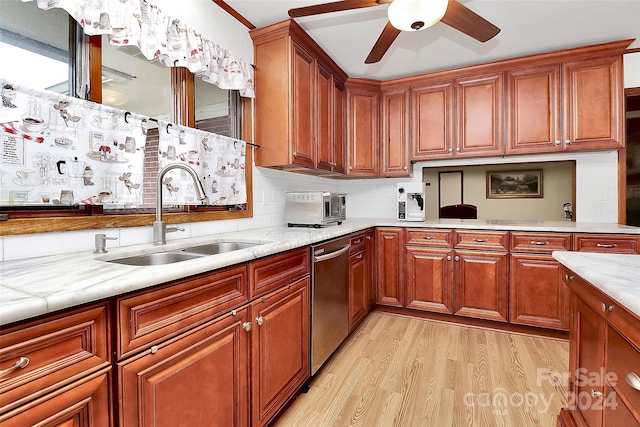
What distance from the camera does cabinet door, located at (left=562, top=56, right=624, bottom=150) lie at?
2617 mm

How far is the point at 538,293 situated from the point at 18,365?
316 cm

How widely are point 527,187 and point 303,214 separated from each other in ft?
14.0

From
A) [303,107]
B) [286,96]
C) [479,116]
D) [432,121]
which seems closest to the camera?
[286,96]

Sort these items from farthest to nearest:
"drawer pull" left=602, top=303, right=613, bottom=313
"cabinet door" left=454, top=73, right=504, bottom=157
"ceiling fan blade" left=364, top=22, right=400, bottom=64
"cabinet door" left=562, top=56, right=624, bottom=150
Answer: "cabinet door" left=454, top=73, right=504, bottom=157, "cabinet door" left=562, top=56, right=624, bottom=150, "ceiling fan blade" left=364, top=22, right=400, bottom=64, "drawer pull" left=602, top=303, right=613, bottom=313

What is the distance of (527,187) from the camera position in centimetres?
499

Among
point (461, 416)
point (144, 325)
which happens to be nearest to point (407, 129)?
point (461, 416)

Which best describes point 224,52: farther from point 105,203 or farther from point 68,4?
point 105,203

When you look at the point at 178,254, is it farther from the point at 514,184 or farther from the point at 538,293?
the point at 514,184

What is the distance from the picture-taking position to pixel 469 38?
8.28 feet

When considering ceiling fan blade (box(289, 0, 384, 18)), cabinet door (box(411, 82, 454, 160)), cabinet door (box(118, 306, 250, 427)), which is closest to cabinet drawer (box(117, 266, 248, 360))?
cabinet door (box(118, 306, 250, 427))

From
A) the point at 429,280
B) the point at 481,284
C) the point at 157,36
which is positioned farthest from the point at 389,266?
the point at 157,36

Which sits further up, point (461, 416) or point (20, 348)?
point (20, 348)

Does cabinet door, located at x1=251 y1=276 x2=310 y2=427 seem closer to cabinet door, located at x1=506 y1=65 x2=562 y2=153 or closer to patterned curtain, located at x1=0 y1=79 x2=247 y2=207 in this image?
patterned curtain, located at x1=0 y1=79 x2=247 y2=207

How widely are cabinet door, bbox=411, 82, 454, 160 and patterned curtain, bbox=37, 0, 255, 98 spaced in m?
1.87
